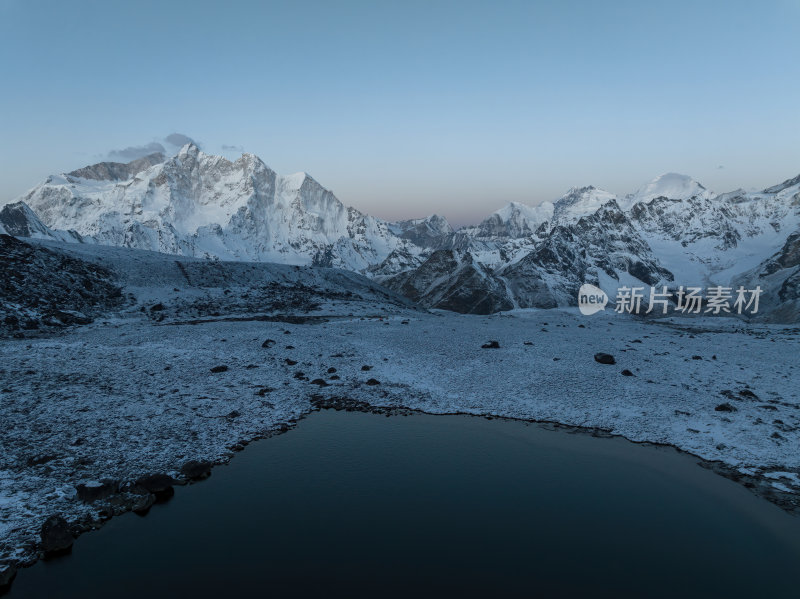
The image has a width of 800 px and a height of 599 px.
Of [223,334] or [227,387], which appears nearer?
[227,387]

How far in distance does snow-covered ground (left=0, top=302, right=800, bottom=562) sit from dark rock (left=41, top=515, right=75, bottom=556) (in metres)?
0.50

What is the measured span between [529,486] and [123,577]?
17856 millimetres

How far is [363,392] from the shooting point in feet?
122

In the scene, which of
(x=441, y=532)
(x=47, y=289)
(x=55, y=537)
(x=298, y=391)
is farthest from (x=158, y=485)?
(x=47, y=289)

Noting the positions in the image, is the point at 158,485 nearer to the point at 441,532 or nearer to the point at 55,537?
the point at 55,537

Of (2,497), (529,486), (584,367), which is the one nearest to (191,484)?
(2,497)

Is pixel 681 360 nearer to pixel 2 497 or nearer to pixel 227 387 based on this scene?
pixel 227 387

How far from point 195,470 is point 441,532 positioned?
1296cm

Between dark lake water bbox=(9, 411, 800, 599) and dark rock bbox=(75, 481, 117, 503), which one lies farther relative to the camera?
dark rock bbox=(75, 481, 117, 503)

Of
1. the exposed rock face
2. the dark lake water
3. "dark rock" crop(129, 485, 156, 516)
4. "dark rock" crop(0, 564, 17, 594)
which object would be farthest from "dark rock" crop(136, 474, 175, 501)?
the exposed rock face

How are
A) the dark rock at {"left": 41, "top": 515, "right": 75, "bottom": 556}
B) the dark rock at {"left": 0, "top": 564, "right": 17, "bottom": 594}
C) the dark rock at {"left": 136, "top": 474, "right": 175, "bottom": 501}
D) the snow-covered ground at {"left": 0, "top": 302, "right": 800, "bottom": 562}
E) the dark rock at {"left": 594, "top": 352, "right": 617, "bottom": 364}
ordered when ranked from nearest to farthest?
the dark rock at {"left": 0, "top": 564, "right": 17, "bottom": 594}
the dark rock at {"left": 41, "top": 515, "right": 75, "bottom": 556}
the dark rock at {"left": 136, "top": 474, "right": 175, "bottom": 501}
the snow-covered ground at {"left": 0, "top": 302, "right": 800, "bottom": 562}
the dark rock at {"left": 594, "top": 352, "right": 617, "bottom": 364}

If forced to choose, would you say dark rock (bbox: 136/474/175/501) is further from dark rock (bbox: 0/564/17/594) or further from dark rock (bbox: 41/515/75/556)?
dark rock (bbox: 0/564/17/594)

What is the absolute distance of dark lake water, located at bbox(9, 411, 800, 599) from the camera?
54.3 ft

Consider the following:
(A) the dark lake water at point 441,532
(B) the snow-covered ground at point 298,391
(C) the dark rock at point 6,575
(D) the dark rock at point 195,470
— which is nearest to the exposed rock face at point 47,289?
(B) the snow-covered ground at point 298,391
